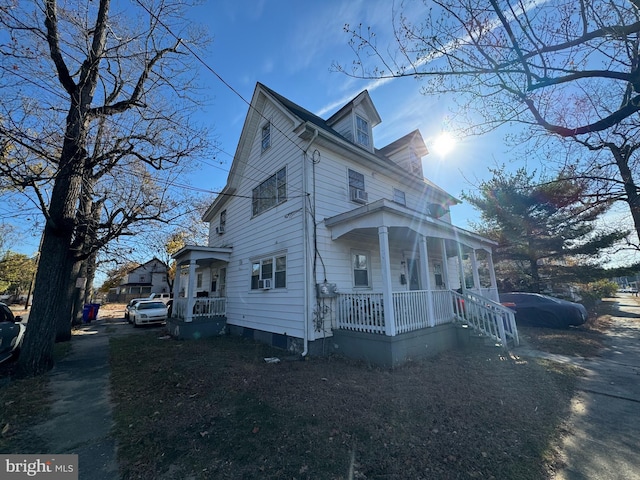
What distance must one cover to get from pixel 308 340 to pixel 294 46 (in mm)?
7539

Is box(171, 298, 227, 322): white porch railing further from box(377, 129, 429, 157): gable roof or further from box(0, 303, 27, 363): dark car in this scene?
box(377, 129, 429, 157): gable roof

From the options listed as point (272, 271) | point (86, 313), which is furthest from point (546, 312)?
point (86, 313)

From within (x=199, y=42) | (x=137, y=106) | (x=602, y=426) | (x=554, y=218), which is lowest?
(x=602, y=426)

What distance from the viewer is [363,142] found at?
10594 millimetres

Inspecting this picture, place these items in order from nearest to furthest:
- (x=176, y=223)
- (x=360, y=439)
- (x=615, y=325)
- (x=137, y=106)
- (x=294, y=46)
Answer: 1. (x=360, y=439)
2. (x=294, y=46)
3. (x=137, y=106)
4. (x=176, y=223)
5. (x=615, y=325)

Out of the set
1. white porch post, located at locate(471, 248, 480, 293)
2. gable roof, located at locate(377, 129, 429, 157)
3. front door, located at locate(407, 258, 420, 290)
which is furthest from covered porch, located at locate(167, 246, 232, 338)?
white porch post, located at locate(471, 248, 480, 293)

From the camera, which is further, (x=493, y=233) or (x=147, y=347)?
(x=493, y=233)

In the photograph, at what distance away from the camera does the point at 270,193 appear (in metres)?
9.68

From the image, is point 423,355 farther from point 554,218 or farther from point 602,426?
point 554,218

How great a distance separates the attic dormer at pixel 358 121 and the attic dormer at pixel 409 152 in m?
2.35

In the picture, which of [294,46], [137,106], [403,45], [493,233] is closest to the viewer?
[403,45]

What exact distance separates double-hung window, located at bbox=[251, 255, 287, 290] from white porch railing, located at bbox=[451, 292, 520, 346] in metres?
5.47

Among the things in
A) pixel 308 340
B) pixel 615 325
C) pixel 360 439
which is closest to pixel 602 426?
pixel 360 439

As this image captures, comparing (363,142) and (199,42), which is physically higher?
(199,42)
